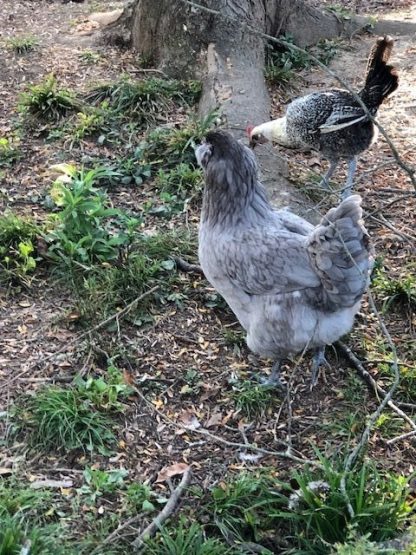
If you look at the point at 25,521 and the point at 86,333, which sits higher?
the point at 86,333

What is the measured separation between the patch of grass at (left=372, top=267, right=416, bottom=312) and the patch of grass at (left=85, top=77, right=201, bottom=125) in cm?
254

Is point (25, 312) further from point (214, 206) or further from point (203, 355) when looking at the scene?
point (214, 206)

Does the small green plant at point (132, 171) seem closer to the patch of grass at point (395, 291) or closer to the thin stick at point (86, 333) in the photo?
the thin stick at point (86, 333)

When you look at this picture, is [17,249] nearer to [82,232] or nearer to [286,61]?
[82,232]

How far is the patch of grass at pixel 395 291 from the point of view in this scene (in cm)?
432

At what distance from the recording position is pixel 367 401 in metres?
3.78

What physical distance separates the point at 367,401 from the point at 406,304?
2.82 ft

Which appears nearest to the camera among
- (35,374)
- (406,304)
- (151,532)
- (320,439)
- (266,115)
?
(151,532)

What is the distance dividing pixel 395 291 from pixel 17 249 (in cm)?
246

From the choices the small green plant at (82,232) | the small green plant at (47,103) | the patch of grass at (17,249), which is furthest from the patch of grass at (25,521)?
the small green plant at (47,103)

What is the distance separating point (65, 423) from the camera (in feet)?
11.2

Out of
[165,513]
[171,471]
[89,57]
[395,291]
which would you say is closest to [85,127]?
[89,57]

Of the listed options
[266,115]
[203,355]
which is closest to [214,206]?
[203,355]

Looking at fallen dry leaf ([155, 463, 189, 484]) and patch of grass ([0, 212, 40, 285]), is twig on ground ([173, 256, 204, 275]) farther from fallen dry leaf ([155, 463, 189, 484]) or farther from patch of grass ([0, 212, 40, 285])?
fallen dry leaf ([155, 463, 189, 484])
